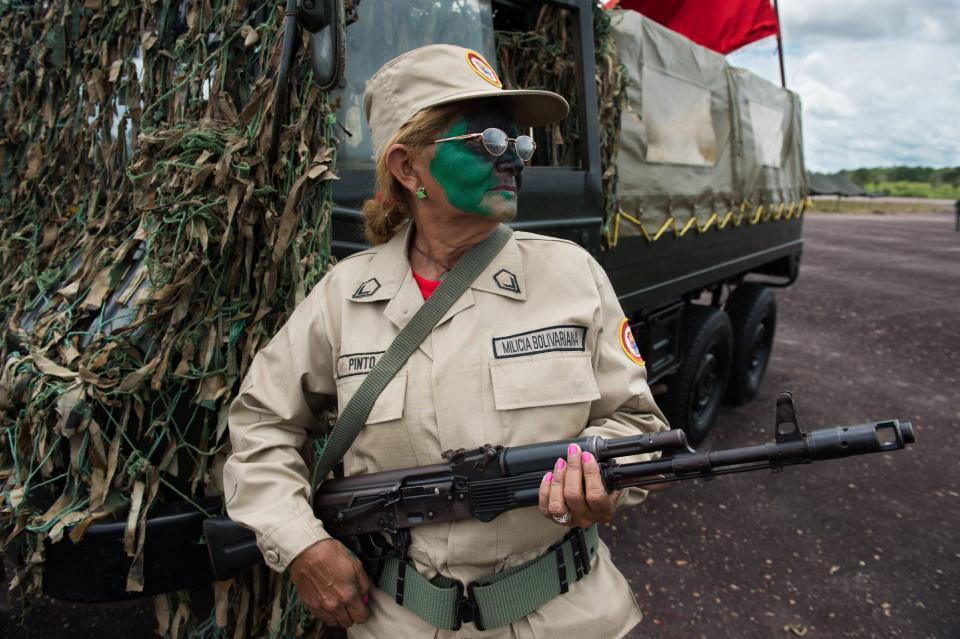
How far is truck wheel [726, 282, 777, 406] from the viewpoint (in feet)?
18.1

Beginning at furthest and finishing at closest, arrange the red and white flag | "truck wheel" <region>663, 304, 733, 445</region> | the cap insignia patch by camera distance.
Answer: the red and white flag
"truck wheel" <region>663, 304, 733, 445</region>
the cap insignia patch

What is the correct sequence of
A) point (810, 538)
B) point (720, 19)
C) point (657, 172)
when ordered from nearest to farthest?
point (810, 538) → point (657, 172) → point (720, 19)

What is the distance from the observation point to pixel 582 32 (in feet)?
9.96

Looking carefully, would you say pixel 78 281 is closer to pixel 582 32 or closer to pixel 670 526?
pixel 582 32

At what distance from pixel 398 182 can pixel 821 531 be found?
10.1 ft

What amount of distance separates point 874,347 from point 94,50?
7.34 m

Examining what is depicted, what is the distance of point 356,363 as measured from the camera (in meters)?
1.55

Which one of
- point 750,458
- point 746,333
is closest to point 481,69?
point 750,458

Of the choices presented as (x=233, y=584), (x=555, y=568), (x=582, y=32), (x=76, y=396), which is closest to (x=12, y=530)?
(x=76, y=396)

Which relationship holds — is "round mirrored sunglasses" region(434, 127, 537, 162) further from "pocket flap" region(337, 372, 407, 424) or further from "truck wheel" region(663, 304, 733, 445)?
"truck wheel" region(663, 304, 733, 445)

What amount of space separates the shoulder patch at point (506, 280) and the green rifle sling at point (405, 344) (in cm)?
4

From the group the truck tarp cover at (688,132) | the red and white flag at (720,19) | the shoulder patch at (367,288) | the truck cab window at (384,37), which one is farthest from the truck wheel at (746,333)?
the shoulder patch at (367,288)

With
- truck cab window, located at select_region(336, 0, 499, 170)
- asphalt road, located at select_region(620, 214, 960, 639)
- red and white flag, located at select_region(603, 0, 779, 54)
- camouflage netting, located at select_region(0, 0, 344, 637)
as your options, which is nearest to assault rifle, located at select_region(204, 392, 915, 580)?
camouflage netting, located at select_region(0, 0, 344, 637)

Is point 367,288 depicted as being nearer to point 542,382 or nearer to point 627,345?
point 542,382
